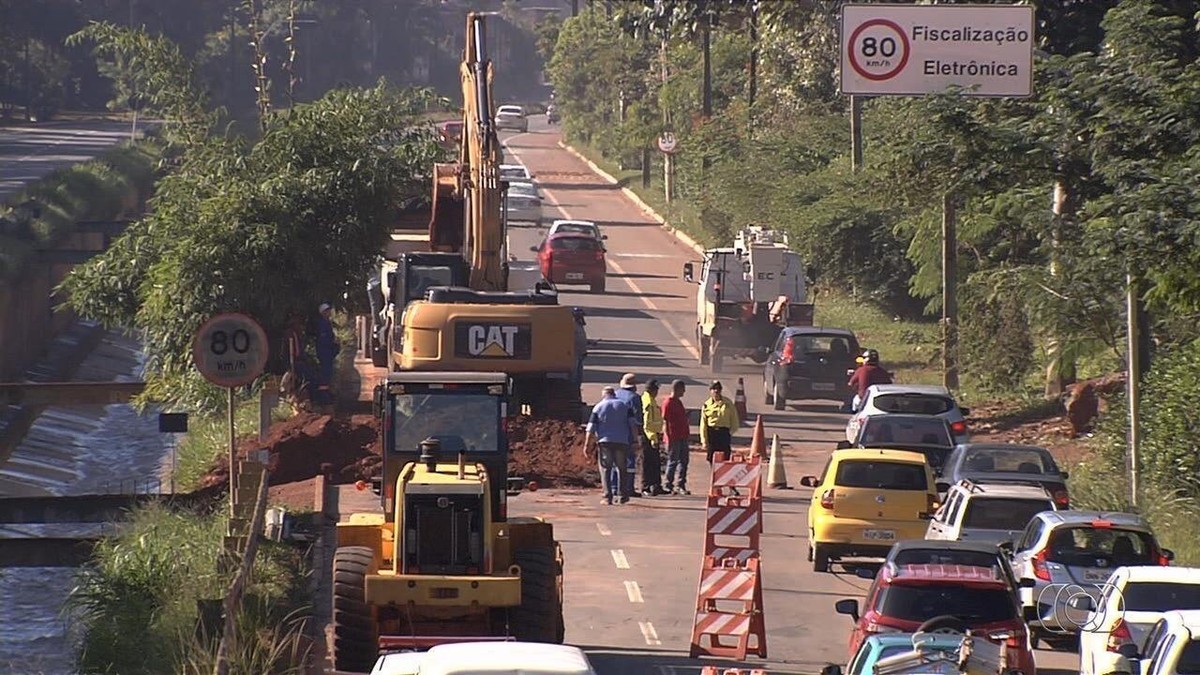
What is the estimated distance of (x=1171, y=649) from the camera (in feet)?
44.8

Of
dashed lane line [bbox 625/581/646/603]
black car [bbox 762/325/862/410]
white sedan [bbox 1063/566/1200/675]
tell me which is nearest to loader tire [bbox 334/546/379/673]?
dashed lane line [bbox 625/581/646/603]

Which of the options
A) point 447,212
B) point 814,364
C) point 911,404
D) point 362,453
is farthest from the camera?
point 447,212

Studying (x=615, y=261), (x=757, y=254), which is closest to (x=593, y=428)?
(x=757, y=254)

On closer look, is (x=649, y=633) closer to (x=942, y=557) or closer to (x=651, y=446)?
(x=942, y=557)

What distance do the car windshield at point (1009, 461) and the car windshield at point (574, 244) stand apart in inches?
1143

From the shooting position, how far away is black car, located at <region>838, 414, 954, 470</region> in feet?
89.0

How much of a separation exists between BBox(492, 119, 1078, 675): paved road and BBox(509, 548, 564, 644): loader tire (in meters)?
1.26

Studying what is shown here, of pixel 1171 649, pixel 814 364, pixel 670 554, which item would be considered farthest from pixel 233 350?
pixel 814 364

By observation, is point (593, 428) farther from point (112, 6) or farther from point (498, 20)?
point (498, 20)

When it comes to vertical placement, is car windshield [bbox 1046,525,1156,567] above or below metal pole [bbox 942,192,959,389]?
below

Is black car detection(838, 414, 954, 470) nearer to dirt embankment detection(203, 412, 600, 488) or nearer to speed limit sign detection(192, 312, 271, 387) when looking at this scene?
dirt embankment detection(203, 412, 600, 488)

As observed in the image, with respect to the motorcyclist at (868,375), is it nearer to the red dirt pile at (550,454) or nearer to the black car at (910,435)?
the black car at (910,435)

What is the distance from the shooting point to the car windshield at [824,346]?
36.5 meters

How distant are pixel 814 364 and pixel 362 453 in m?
10.2
